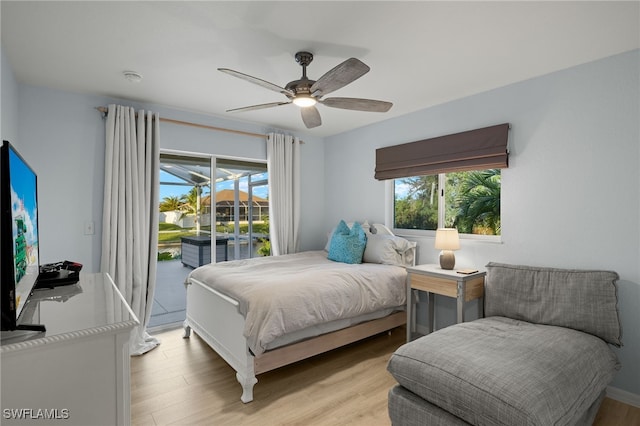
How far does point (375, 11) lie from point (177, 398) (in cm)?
283

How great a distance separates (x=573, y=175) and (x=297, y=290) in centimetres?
233

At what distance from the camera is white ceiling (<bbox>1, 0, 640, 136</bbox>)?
179 centimetres

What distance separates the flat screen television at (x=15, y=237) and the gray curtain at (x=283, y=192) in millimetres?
2781

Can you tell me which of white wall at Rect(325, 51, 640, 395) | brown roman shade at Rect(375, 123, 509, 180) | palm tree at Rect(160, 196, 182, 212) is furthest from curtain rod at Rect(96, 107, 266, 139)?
white wall at Rect(325, 51, 640, 395)

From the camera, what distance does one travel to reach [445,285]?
2.76 metres

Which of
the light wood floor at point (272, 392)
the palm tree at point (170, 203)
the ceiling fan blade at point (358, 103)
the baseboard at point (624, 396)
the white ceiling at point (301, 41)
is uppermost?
the white ceiling at point (301, 41)

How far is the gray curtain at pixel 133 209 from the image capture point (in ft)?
10.1

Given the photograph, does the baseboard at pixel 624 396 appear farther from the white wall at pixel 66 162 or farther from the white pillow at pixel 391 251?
the white wall at pixel 66 162

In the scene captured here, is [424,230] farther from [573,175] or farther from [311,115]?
[311,115]

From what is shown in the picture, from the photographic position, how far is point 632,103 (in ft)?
7.32

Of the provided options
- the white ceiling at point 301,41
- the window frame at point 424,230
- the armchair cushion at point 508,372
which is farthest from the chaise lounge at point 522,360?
the white ceiling at point 301,41

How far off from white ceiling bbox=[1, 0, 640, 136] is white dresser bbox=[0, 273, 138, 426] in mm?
1634

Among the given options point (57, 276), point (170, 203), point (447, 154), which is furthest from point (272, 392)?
point (447, 154)

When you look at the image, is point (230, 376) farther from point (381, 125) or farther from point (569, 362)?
point (381, 125)
